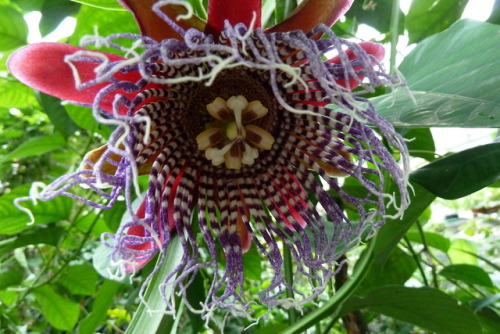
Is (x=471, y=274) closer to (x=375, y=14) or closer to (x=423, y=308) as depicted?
(x=423, y=308)

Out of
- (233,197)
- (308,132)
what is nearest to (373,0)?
(308,132)

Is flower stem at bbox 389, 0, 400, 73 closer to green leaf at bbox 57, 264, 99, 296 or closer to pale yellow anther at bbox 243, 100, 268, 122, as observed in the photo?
pale yellow anther at bbox 243, 100, 268, 122

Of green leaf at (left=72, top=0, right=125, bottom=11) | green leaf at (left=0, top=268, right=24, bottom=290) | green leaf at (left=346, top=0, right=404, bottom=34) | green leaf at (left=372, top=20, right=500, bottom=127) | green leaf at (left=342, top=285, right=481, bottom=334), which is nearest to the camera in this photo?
green leaf at (left=372, top=20, right=500, bottom=127)

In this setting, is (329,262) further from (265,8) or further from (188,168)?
(265,8)

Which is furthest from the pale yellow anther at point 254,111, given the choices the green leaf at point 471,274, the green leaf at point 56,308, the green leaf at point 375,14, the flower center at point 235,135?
the green leaf at point 56,308

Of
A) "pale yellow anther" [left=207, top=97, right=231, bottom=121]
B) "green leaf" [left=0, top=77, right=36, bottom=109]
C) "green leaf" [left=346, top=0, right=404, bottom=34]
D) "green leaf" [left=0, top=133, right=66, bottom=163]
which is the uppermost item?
"green leaf" [left=0, top=77, right=36, bottom=109]

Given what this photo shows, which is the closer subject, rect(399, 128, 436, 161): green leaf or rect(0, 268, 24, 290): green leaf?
rect(399, 128, 436, 161): green leaf

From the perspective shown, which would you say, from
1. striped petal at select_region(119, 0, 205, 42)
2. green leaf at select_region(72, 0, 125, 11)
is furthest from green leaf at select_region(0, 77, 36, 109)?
striped petal at select_region(119, 0, 205, 42)
